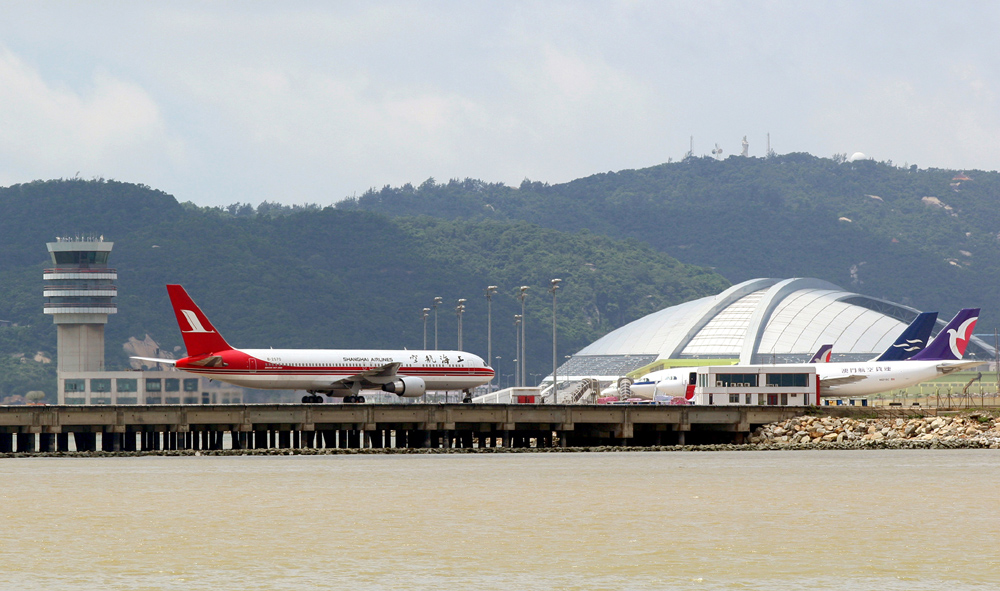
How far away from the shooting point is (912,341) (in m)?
122

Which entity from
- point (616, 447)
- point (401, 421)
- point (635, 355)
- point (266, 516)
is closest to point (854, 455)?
point (616, 447)

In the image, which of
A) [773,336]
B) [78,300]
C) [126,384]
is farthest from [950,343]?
[78,300]

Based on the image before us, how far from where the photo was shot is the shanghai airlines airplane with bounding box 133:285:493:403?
3386 inches

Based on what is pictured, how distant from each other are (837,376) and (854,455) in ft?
132

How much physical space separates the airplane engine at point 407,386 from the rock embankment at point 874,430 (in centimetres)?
2197

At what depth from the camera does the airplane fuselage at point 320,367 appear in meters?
85.9

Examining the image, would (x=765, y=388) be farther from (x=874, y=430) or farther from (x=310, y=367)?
(x=310, y=367)

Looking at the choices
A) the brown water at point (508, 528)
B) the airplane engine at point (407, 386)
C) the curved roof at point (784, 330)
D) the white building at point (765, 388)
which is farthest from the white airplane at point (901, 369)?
the curved roof at point (784, 330)

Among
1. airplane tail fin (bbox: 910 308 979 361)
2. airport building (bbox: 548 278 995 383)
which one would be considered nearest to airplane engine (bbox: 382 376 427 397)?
airplane tail fin (bbox: 910 308 979 361)

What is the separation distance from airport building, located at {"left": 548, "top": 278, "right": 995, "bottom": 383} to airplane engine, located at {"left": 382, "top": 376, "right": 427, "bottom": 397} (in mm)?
89858

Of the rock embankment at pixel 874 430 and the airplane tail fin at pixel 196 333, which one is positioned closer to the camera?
the airplane tail fin at pixel 196 333

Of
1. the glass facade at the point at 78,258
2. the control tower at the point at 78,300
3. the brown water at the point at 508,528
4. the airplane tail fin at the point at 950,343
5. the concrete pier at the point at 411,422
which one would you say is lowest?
the brown water at the point at 508,528

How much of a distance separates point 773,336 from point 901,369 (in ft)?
224

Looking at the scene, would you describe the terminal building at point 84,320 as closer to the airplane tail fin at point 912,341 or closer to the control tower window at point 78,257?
the control tower window at point 78,257
